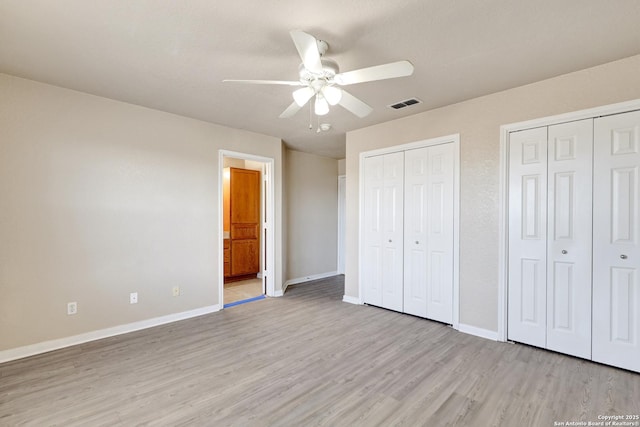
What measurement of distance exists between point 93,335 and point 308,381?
2.39 m

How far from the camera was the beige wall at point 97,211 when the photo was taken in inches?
105

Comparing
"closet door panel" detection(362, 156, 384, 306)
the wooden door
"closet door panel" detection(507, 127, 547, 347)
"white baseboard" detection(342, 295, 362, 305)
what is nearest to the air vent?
"closet door panel" detection(362, 156, 384, 306)

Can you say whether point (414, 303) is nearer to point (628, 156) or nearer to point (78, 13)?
point (628, 156)

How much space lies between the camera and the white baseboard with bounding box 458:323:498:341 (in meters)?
3.04

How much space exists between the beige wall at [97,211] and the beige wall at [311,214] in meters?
1.68

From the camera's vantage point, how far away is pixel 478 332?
10.3 ft

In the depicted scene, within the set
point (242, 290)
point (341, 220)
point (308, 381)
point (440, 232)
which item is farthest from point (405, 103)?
point (242, 290)

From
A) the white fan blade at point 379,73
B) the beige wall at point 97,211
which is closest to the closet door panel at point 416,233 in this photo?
the white fan blade at point 379,73

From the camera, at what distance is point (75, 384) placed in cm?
226

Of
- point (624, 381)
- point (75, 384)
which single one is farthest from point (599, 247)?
point (75, 384)

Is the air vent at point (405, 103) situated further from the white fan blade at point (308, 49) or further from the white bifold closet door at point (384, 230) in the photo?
the white fan blade at point (308, 49)

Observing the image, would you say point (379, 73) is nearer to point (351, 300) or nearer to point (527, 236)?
point (527, 236)

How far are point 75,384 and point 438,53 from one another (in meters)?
3.81

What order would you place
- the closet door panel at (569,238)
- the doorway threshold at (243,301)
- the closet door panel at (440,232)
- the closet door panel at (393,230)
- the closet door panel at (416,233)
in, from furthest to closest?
the doorway threshold at (243,301) → the closet door panel at (393,230) → the closet door panel at (416,233) → the closet door panel at (440,232) → the closet door panel at (569,238)
